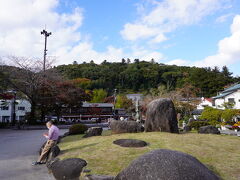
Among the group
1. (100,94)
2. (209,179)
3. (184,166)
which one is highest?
(100,94)

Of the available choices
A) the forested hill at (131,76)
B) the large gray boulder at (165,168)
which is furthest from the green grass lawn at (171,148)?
the forested hill at (131,76)

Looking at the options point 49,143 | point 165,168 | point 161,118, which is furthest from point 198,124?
point 165,168

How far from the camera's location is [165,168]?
3.46m

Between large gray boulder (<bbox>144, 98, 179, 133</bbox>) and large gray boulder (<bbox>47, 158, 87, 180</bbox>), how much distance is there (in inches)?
246

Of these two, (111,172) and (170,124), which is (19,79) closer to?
(170,124)

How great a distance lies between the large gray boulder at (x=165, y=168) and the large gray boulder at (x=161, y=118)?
7.75m

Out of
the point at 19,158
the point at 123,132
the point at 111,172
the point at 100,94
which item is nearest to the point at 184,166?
the point at 111,172

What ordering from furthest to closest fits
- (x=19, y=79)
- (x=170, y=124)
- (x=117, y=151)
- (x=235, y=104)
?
(x=235, y=104) < (x=19, y=79) < (x=170, y=124) < (x=117, y=151)

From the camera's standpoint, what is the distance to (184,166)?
353 centimetres

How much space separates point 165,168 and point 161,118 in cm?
824

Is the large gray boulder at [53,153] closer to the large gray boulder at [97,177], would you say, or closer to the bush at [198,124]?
the large gray boulder at [97,177]

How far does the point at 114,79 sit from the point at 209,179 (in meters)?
71.1

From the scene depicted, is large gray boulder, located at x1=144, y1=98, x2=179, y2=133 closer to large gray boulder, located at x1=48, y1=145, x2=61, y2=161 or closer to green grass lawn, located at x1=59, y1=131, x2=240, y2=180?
green grass lawn, located at x1=59, y1=131, x2=240, y2=180

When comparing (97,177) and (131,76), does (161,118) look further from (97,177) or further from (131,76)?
(131,76)
